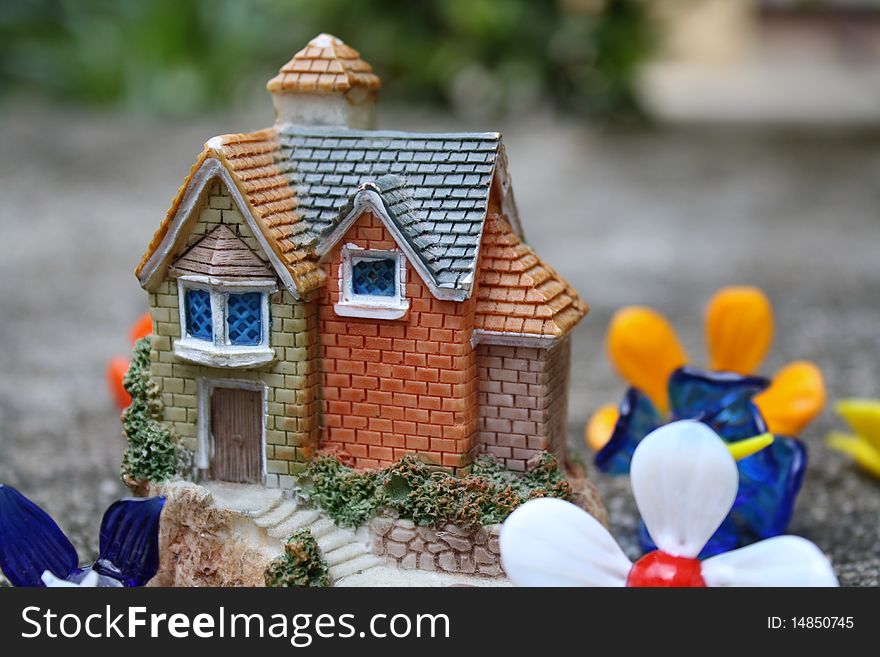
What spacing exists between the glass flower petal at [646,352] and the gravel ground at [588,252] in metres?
0.63

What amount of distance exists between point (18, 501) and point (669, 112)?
42.0 ft

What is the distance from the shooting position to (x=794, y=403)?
5395mm

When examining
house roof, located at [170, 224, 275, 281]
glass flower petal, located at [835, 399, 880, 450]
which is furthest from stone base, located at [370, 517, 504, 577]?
glass flower petal, located at [835, 399, 880, 450]

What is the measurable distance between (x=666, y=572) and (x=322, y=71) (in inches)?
85.5

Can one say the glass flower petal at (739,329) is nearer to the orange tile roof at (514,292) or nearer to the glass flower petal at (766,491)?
the glass flower petal at (766,491)

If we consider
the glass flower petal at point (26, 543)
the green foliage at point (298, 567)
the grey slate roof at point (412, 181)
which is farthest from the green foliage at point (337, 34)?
the glass flower petal at point (26, 543)

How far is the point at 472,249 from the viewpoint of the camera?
3893 millimetres

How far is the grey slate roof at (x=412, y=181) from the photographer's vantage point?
390 cm

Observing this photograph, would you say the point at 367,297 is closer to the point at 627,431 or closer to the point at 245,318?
the point at 245,318

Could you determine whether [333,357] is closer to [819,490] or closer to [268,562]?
[268,562]

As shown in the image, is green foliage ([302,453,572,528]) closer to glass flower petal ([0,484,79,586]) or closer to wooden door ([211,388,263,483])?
wooden door ([211,388,263,483])

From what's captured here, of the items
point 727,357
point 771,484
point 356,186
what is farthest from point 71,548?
point 727,357
